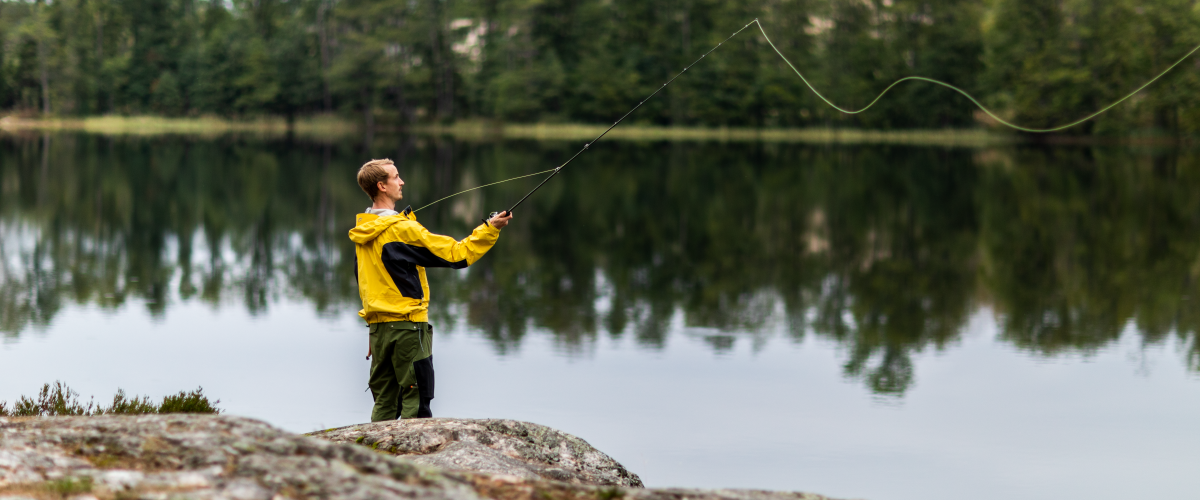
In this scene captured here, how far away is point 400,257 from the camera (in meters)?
5.55

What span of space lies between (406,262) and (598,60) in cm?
7525

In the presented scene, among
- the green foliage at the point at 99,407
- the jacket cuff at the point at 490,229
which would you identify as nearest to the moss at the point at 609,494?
the jacket cuff at the point at 490,229

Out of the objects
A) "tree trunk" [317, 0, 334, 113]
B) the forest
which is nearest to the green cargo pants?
the forest

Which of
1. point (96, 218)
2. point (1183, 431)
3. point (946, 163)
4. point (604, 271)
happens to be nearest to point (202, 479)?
point (1183, 431)

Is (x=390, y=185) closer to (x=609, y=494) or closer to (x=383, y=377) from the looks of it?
(x=383, y=377)

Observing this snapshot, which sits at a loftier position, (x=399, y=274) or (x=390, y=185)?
(x=390, y=185)

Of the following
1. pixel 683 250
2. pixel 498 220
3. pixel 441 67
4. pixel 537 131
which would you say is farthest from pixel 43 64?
pixel 498 220

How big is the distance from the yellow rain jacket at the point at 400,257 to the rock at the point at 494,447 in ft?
2.02

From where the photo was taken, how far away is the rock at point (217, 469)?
10.4 ft

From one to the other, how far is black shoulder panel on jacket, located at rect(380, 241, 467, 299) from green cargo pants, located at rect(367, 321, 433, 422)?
20 centimetres

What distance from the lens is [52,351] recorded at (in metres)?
10.8

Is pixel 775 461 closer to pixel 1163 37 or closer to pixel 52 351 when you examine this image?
pixel 52 351

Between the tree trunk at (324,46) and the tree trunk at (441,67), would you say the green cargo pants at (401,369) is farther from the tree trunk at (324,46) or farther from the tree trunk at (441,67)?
the tree trunk at (324,46)

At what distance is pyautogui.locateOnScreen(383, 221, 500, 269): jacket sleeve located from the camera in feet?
18.1
